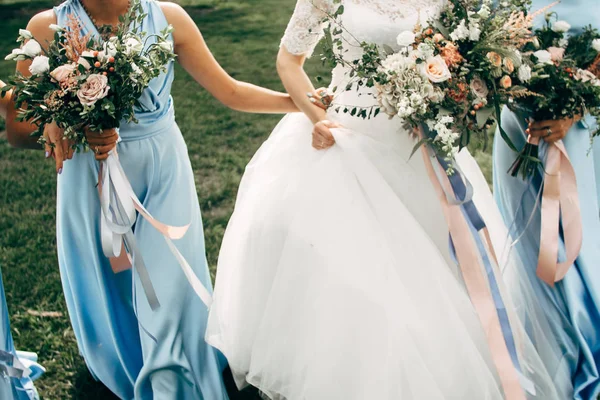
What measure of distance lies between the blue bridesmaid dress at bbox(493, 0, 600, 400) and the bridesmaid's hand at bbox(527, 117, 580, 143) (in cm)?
13

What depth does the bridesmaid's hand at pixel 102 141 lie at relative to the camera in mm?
3352

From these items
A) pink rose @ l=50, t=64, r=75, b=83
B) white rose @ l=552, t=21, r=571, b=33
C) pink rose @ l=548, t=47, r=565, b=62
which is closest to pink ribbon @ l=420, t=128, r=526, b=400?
pink rose @ l=548, t=47, r=565, b=62

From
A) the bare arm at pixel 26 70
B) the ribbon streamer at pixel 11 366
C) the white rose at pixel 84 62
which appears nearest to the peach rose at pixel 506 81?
the white rose at pixel 84 62

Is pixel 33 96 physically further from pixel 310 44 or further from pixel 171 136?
pixel 310 44

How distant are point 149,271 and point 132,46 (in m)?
1.26

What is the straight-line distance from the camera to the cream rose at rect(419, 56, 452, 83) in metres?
3.12

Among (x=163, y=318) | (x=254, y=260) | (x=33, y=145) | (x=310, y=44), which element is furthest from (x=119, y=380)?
(x=310, y=44)

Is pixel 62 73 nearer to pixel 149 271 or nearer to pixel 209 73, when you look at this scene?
pixel 209 73

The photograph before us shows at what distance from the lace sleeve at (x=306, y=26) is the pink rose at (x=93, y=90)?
1.22m

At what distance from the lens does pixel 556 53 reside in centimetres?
357

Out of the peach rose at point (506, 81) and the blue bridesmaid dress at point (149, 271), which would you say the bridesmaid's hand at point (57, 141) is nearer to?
the blue bridesmaid dress at point (149, 271)

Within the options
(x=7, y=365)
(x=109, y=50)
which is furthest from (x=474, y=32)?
(x=7, y=365)

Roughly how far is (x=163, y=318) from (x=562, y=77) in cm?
241

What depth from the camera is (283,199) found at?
362 cm
